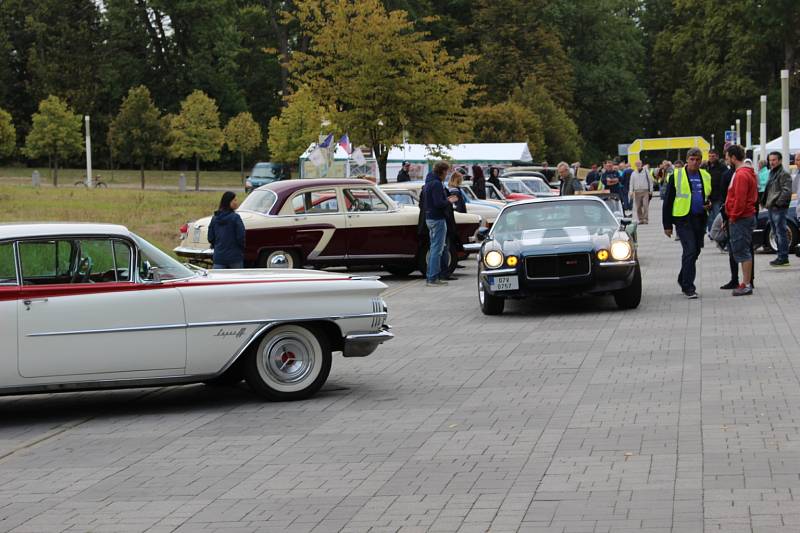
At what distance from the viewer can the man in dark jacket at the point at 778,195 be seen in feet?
65.4

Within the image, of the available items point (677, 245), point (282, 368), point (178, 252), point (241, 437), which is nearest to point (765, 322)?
point (282, 368)

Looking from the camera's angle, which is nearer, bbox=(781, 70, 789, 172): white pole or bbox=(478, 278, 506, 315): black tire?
bbox=(478, 278, 506, 315): black tire

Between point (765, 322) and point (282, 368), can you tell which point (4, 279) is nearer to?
point (282, 368)

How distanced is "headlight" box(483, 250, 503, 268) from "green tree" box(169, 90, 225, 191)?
6556 cm

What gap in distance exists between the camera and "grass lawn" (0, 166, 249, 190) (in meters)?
79.4

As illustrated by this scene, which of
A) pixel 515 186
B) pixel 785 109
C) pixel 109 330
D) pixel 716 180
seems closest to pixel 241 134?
pixel 515 186

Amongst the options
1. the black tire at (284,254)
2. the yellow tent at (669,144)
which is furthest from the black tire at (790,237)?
the yellow tent at (669,144)

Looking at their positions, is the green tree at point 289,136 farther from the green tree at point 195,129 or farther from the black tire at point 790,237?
the black tire at point 790,237

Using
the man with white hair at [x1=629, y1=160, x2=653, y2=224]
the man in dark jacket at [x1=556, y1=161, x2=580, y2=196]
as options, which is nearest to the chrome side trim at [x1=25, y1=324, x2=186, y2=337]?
the man in dark jacket at [x1=556, y1=161, x2=580, y2=196]

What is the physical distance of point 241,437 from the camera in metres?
8.54

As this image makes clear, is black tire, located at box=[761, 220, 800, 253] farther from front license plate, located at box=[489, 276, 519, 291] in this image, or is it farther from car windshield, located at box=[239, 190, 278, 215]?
front license plate, located at box=[489, 276, 519, 291]

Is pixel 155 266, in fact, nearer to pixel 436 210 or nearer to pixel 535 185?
pixel 436 210

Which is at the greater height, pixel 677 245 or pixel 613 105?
pixel 613 105

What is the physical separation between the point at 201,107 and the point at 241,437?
73.3 metres
